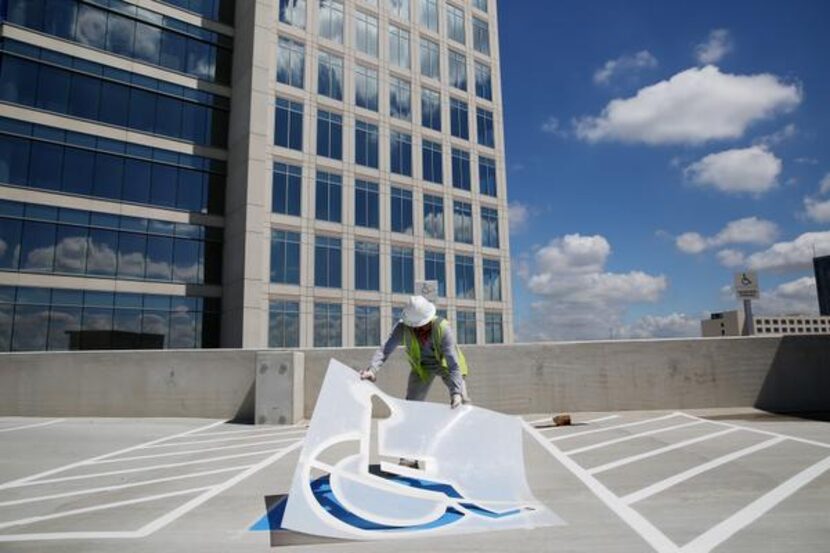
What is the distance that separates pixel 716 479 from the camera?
5.71 meters

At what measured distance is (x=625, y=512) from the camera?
15.1ft

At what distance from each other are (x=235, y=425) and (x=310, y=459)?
8.18 meters

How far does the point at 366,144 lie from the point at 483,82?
44.4 ft

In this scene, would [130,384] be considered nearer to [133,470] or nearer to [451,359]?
[133,470]

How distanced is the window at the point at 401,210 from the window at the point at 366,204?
1.23 metres

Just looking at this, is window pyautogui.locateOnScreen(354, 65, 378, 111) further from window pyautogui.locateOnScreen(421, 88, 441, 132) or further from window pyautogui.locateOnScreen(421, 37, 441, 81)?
window pyautogui.locateOnScreen(421, 37, 441, 81)

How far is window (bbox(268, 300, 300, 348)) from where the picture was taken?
30.9 m

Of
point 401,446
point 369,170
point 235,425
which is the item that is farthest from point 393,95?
point 401,446

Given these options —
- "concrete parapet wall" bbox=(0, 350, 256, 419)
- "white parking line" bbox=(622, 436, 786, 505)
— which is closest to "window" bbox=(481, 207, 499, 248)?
"concrete parapet wall" bbox=(0, 350, 256, 419)

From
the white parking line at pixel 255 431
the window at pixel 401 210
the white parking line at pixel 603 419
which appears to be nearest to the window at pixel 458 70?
the window at pixel 401 210

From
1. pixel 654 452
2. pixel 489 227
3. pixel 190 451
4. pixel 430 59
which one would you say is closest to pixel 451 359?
pixel 654 452

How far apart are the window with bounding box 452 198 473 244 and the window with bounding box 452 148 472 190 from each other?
143 centimetres

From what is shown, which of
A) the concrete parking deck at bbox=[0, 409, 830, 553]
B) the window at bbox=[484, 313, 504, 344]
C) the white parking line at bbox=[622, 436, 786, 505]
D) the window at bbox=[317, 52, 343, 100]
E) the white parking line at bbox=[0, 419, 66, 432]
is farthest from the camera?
the window at bbox=[484, 313, 504, 344]

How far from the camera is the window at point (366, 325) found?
33.9 metres
